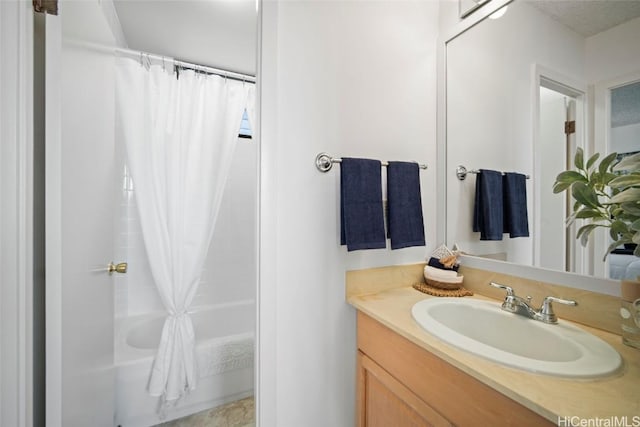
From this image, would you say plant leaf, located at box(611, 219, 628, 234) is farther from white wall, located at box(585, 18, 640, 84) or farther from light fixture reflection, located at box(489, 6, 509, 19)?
light fixture reflection, located at box(489, 6, 509, 19)

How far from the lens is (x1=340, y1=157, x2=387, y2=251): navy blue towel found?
0.98 meters

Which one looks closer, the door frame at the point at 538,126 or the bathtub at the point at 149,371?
the door frame at the point at 538,126

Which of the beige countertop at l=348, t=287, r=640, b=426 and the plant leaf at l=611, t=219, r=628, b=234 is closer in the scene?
the beige countertop at l=348, t=287, r=640, b=426

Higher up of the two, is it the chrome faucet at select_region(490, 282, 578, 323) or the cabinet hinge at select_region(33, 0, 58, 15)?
the cabinet hinge at select_region(33, 0, 58, 15)

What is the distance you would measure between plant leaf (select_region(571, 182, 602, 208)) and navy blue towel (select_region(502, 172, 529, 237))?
0.26m

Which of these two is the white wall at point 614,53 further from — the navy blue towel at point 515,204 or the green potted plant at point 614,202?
the navy blue towel at point 515,204

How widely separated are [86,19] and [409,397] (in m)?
1.69

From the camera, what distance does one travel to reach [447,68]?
122 cm

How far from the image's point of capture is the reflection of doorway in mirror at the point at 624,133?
719 mm

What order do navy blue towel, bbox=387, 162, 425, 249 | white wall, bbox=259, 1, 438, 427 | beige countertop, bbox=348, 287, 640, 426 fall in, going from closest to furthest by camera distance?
beige countertop, bbox=348, 287, 640, 426, white wall, bbox=259, 1, 438, 427, navy blue towel, bbox=387, 162, 425, 249

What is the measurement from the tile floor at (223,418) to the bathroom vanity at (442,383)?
851 millimetres

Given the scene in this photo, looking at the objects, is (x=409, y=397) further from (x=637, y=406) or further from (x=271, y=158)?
(x=271, y=158)

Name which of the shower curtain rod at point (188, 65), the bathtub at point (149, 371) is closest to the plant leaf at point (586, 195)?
the bathtub at point (149, 371)

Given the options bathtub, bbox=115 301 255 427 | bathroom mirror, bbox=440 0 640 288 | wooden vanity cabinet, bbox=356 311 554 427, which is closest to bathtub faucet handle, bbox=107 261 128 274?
bathtub, bbox=115 301 255 427
